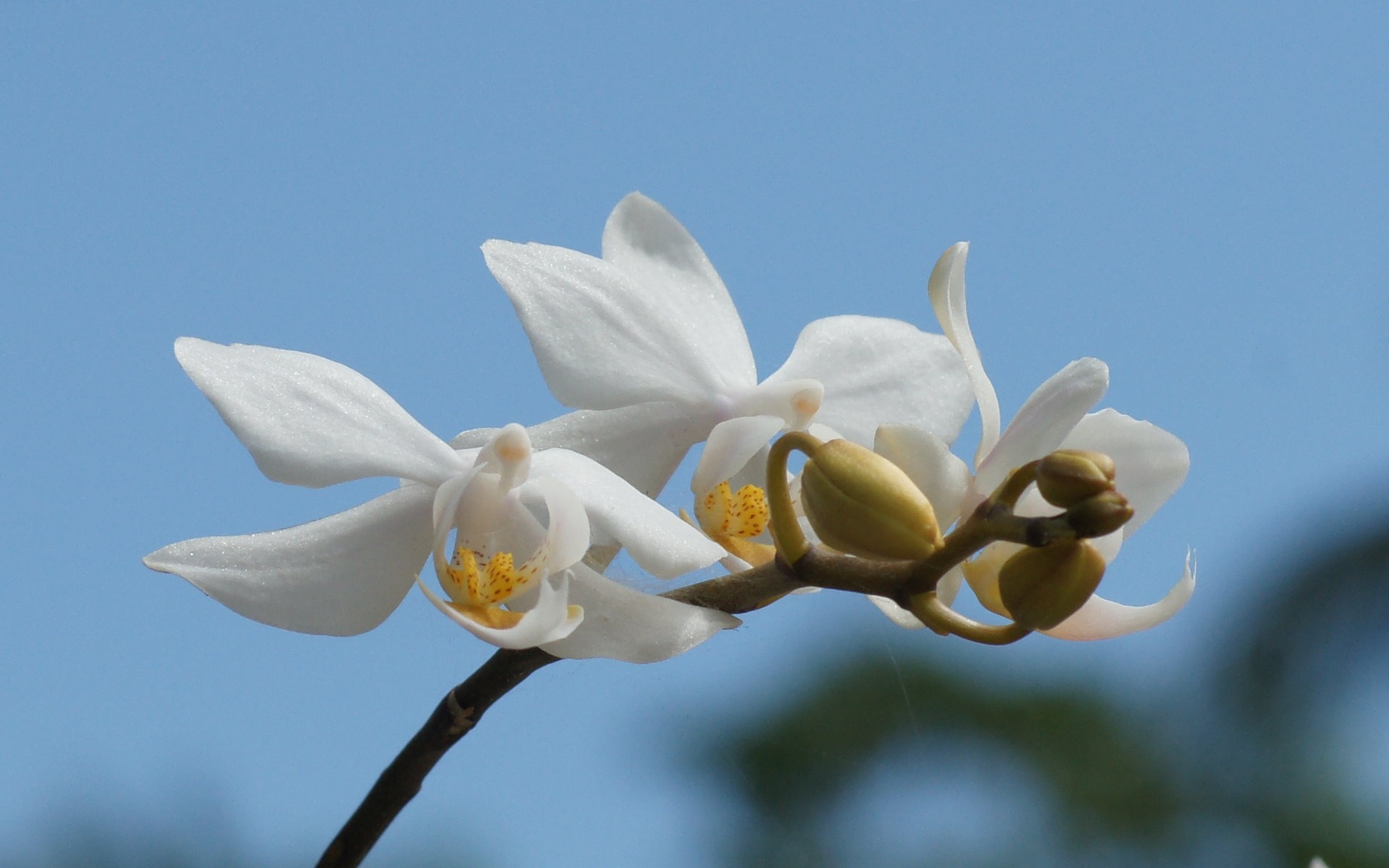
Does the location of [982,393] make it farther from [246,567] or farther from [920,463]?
[246,567]

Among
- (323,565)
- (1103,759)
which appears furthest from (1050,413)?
(1103,759)

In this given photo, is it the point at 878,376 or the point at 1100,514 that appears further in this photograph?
the point at 878,376

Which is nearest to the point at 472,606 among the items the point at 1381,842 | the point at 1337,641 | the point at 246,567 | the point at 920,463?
the point at 246,567

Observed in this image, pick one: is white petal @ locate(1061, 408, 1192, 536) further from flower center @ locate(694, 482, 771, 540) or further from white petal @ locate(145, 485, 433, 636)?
white petal @ locate(145, 485, 433, 636)

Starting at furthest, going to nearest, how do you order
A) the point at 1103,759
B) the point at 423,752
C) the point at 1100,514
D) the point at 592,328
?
the point at 1103,759, the point at 592,328, the point at 423,752, the point at 1100,514

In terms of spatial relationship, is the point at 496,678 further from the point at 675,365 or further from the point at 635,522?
the point at 675,365

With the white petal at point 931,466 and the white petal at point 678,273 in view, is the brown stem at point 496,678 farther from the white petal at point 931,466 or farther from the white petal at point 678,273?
the white petal at point 678,273

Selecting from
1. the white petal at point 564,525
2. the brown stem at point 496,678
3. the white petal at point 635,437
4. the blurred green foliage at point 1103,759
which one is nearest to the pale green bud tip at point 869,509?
the brown stem at point 496,678
